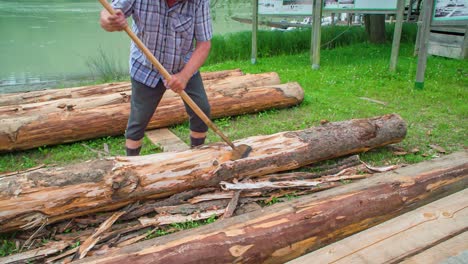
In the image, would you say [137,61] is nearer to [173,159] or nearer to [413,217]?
[173,159]

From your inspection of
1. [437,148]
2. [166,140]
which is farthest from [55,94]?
[437,148]

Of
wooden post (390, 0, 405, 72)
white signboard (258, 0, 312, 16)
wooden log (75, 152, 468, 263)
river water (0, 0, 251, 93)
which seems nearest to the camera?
wooden log (75, 152, 468, 263)

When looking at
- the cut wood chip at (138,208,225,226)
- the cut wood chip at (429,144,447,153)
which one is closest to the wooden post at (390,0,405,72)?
the cut wood chip at (429,144,447,153)

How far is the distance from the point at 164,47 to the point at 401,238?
2.07 m

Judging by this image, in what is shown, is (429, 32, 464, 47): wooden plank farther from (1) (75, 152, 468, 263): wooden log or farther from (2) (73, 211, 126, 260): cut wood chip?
(2) (73, 211, 126, 260): cut wood chip

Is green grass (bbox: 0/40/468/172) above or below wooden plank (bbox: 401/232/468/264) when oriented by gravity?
below

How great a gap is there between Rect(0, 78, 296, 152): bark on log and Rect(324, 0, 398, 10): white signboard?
3.49 metres

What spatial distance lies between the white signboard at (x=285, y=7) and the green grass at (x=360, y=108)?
1242mm

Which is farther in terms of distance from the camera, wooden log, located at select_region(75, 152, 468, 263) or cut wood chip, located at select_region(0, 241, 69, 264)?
cut wood chip, located at select_region(0, 241, 69, 264)

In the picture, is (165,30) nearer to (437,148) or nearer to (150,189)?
(150,189)

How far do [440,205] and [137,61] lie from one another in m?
2.30

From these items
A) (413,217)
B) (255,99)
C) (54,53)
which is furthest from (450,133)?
(54,53)

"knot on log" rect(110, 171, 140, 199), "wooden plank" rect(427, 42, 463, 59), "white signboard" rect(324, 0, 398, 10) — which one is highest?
"white signboard" rect(324, 0, 398, 10)

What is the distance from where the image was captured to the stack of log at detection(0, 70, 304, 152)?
4281mm
